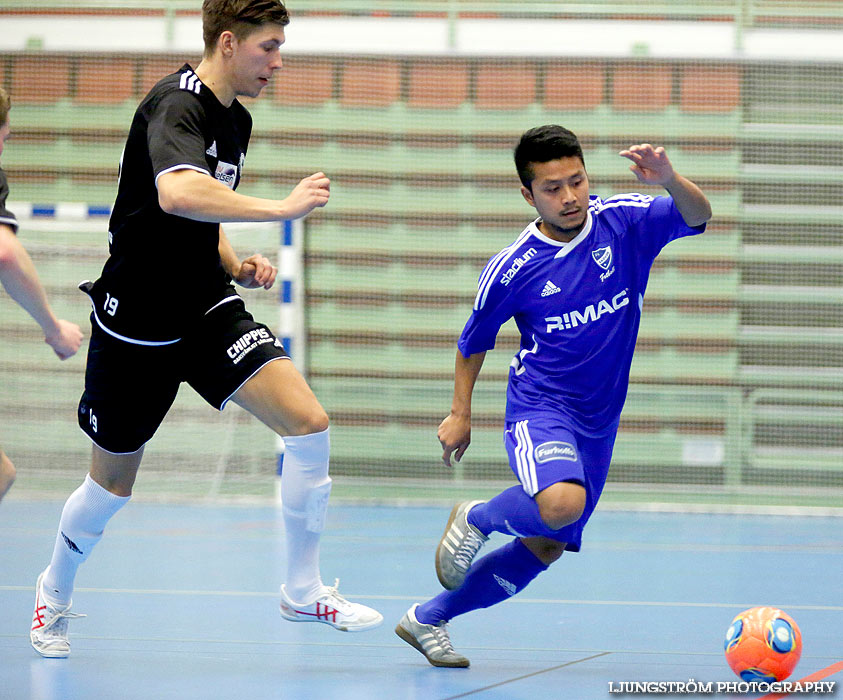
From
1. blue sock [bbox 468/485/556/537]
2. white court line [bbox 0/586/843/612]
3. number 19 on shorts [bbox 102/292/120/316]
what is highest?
number 19 on shorts [bbox 102/292/120/316]

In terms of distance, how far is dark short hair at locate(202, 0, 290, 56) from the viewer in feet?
10.3

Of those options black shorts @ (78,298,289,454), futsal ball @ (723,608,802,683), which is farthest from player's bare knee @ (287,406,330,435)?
futsal ball @ (723,608,802,683)

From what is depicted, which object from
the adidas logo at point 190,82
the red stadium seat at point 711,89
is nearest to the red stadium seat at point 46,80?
the red stadium seat at point 711,89

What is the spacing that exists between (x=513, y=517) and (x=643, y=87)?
6723mm

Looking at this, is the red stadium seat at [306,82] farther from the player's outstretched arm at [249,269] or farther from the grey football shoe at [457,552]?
the grey football shoe at [457,552]

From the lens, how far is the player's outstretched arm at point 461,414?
3.34 meters

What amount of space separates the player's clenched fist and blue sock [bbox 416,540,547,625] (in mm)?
1173

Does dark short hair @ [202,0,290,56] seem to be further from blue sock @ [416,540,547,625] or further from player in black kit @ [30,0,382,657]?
blue sock @ [416,540,547,625]

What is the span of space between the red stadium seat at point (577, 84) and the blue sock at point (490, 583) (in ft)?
21.3

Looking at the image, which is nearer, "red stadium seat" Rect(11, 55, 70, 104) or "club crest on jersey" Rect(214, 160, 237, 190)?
"club crest on jersey" Rect(214, 160, 237, 190)

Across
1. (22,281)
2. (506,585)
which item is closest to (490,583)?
(506,585)

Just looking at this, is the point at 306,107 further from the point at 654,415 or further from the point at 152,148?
the point at 152,148

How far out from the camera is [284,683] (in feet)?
10.1

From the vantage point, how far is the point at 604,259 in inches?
133
